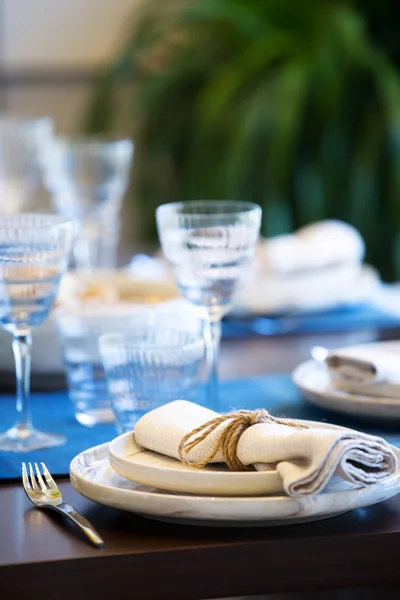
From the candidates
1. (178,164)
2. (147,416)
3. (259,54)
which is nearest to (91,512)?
(147,416)

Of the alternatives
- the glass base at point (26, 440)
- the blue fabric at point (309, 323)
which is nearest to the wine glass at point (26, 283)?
the glass base at point (26, 440)

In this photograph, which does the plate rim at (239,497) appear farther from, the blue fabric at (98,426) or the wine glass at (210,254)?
the wine glass at (210,254)

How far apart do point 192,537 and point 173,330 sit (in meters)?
0.30

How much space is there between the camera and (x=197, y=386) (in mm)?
853

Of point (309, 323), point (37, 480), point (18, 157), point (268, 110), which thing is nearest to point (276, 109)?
point (268, 110)

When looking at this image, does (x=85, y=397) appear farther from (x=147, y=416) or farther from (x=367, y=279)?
(x=367, y=279)

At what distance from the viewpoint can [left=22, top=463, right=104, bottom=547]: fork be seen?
0.60 metres

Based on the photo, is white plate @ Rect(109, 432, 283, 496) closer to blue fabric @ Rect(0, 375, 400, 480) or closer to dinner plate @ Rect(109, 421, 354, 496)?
dinner plate @ Rect(109, 421, 354, 496)

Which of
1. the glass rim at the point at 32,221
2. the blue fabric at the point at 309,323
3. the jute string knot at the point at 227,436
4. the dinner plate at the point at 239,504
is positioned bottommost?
the blue fabric at the point at 309,323

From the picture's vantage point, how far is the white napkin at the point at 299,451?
577mm

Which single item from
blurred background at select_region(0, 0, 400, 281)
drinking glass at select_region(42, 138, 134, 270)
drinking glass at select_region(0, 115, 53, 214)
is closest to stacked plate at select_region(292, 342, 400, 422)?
drinking glass at select_region(42, 138, 134, 270)

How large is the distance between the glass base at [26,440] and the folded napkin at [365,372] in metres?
0.24

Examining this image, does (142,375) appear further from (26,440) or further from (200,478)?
(200,478)

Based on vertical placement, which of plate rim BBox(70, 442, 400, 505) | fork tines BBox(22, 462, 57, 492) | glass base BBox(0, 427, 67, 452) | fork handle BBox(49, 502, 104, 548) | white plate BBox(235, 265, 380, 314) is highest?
plate rim BBox(70, 442, 400, 505)
